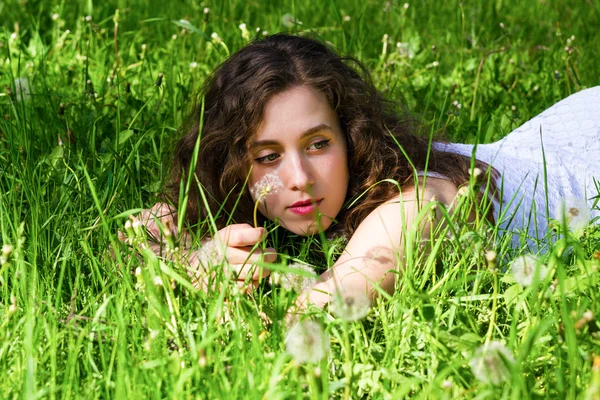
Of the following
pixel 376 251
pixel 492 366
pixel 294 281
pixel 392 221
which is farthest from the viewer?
pixel 392 221

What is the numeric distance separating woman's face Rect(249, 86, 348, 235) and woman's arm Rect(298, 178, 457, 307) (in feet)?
0.39

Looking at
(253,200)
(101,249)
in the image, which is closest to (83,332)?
(101,249)

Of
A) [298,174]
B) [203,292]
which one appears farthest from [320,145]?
[203,292]

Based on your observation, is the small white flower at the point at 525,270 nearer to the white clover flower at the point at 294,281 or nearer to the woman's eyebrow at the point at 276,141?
the white clover flower at the point at 294,281

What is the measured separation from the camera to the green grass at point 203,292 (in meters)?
1.43

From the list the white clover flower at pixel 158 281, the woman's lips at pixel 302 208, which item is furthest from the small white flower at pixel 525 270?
the woman's lips at pixel 302 208

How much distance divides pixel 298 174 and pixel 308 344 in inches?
32.9

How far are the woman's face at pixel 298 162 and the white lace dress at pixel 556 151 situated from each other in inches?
21.5

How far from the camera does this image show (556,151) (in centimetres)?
298

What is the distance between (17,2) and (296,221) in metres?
2.55

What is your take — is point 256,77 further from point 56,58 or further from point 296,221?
point 56,58

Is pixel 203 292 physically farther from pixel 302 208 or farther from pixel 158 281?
pixel 302 208

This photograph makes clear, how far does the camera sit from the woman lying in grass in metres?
2.09

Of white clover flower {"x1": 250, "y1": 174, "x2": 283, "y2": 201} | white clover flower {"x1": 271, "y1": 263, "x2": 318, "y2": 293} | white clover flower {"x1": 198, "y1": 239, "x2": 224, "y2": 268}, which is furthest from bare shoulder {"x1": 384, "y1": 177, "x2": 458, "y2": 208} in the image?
white clover flower {"x1": 198, "y1": 239, "x2": 224, "y2": 268}
